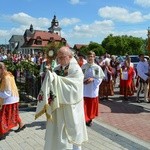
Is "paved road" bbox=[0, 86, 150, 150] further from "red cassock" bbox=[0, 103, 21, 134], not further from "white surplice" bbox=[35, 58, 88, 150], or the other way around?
"white surplice" bbox=[35, 58, 88, 150]

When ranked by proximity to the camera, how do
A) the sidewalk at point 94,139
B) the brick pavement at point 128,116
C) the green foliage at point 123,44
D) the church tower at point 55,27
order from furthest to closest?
1. the church tower at point 55,27
2. the green foliage at point 123,44
3. the brick pavement at point 128,116
4. the sidewalk at point 94,139

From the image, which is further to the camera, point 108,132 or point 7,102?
point 108,132

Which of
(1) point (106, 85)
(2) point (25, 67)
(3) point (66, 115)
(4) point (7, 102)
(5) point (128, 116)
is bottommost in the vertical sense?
(5) point (128, 116)

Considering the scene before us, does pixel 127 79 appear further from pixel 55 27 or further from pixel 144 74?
pixel 55 27

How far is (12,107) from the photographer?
27.0 feet

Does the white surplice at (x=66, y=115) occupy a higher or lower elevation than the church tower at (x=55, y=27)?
lower

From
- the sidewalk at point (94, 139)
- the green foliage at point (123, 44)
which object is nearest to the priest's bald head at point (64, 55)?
the sidewalk at point (94, 139)

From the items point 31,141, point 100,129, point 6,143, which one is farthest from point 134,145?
point 6,143

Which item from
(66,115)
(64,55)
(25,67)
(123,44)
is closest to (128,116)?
(25,67)

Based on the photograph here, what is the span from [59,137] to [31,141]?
7.51 feet

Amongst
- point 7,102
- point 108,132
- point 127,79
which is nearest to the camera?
point 7,102

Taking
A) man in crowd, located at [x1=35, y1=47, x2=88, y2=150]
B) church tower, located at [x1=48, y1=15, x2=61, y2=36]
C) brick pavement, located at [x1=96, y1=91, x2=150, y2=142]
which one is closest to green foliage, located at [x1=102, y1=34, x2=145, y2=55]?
church tower, located at [x1=48, y1=15, x2=61, y2=36]

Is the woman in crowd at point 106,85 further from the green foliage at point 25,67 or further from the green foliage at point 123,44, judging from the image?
the green foliage at point 123,44

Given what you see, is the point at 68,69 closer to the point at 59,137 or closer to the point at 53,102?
the point at 53,102
